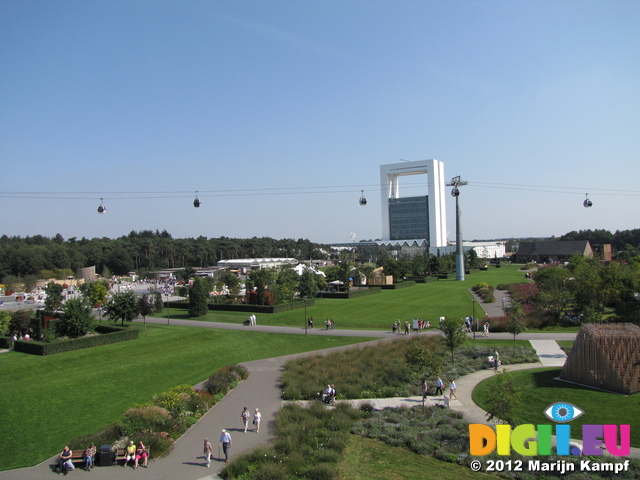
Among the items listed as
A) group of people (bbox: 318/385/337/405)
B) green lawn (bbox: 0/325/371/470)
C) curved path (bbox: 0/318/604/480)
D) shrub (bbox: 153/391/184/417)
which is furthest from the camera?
group of people (bbox: 318/385/337/405)

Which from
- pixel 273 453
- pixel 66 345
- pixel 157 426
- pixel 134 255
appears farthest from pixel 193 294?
pixel 134 255

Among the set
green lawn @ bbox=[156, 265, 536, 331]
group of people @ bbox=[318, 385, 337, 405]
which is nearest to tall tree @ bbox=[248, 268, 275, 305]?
green lawn @ bbox=[156, 265, 536, 331]

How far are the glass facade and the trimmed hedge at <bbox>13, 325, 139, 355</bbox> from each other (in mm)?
128188

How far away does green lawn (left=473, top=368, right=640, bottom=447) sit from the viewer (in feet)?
54.2

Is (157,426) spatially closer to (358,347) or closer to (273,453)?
(273,453)

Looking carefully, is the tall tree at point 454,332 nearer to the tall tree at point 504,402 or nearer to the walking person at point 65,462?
the tall tree at point 504,402

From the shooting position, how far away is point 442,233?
503ft

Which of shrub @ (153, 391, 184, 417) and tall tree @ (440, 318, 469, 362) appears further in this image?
tall tree @ (440, 318, 469, 362)

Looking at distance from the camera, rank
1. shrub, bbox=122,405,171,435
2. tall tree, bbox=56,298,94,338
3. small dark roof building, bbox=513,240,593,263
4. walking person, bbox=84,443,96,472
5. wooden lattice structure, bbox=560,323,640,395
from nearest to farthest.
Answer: walking person, bbox=84,443,96,472, shrub, bbox=122,405,171,435, wooden lattice structure, bbox=560,323,640,395, tall tree, bbox=56,298,94,338, small dark roof building, bbox=513,240,593,263

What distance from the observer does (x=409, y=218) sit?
509 feet

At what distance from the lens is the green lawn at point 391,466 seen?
13.3 meters

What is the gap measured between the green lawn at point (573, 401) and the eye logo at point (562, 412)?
196mm

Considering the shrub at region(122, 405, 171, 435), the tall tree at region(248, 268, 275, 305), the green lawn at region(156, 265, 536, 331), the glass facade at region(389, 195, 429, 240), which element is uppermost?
the glass facade at region(389, 195, 429, 240)

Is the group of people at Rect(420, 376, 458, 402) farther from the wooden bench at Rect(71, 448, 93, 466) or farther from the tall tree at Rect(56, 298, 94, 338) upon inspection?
the tall tree at Rect(56, 298, 94, 338)
